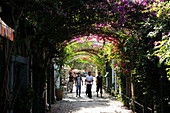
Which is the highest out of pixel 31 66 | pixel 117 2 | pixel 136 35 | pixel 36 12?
pixel 117 2

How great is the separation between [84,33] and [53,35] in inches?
92.7

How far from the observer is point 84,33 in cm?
926

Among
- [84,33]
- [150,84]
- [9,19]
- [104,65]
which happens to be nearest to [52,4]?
[9,19]

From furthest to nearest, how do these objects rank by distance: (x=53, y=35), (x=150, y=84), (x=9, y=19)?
(x=53, y=35), (x=150, y=84), (x=9, y=19)

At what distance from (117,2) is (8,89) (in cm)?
370

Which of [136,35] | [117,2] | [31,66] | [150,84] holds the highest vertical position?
[117,2]

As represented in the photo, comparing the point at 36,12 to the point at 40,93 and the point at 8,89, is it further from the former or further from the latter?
the point at 40,93

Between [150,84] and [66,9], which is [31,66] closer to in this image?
[66,9]

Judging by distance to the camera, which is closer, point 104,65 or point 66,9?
point 66,9

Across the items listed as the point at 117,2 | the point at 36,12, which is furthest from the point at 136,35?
the point at 36,12

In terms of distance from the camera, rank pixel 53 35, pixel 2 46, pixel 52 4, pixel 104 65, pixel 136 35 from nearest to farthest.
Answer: pixel 2 46 → pixel 52 4 → pixel 136 35 → pixel 53 35 → pixel 104 65

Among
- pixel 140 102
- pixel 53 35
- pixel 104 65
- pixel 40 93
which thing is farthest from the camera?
pixel 104 65

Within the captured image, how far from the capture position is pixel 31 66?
6.80 meters

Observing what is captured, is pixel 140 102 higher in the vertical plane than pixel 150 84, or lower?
lower
